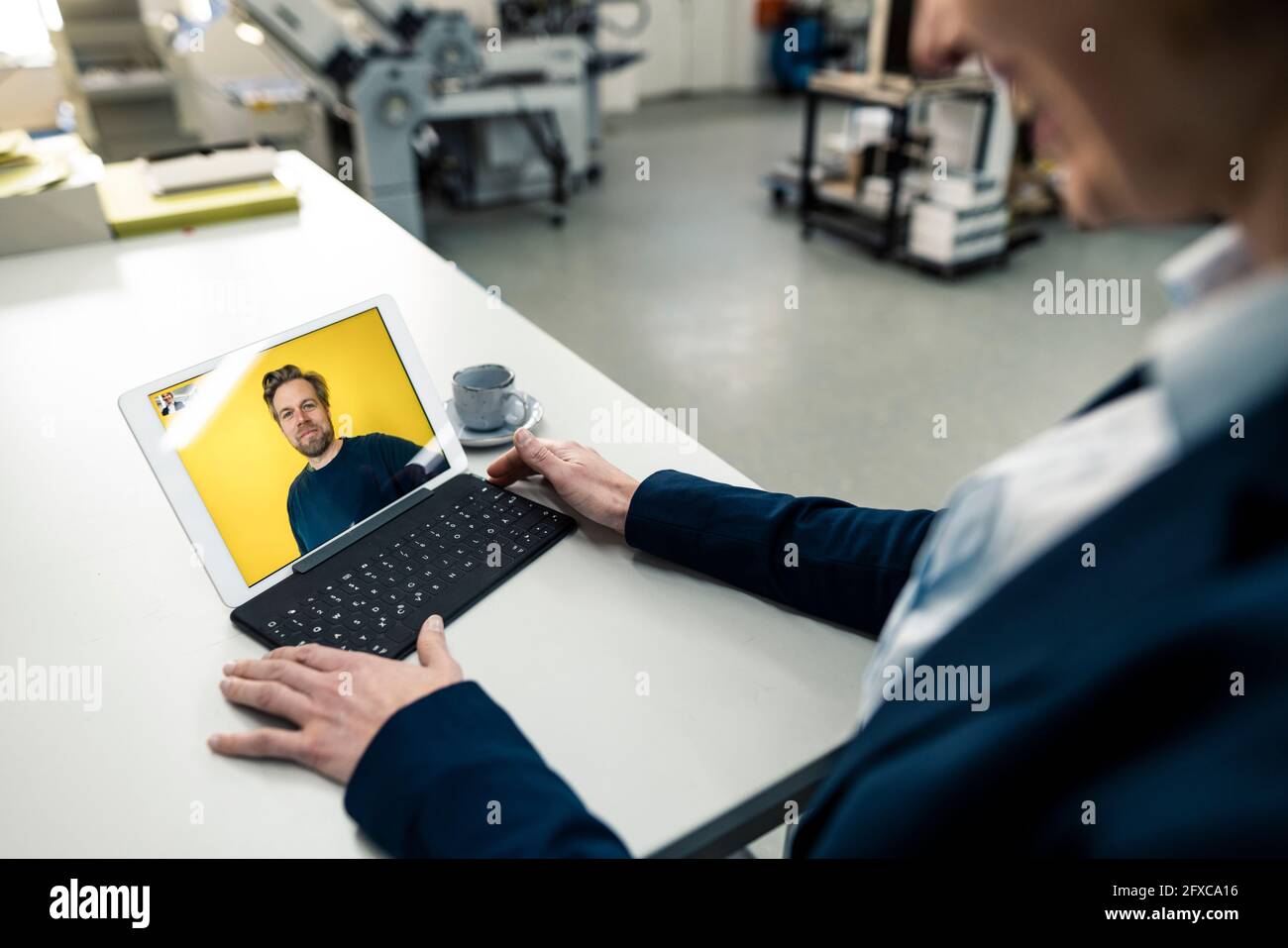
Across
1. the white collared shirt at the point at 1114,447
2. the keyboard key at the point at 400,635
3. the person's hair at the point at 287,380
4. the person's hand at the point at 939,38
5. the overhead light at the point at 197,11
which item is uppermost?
the person's hand at the point at 939,38

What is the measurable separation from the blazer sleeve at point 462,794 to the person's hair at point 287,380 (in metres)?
0.37

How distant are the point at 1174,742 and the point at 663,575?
0.55m

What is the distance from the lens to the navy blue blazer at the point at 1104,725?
0.35 m

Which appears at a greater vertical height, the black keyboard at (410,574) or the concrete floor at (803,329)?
the black keyboard at (410,574)

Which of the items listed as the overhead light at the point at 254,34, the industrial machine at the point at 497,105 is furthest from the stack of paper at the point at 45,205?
the industrial machine at the point at 497,105

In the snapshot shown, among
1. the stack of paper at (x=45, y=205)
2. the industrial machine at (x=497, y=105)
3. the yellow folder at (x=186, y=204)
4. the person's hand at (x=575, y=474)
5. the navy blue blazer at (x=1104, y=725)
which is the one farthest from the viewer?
the industrial machine at (x=497, y=105)

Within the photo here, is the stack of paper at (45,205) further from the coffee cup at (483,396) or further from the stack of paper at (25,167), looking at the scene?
the coffee cup at (483,396)

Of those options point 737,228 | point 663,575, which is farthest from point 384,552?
point 737,228

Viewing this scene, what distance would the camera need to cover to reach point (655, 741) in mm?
697

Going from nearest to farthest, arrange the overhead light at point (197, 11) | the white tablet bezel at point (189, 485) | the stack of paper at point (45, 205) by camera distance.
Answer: the white tablet bezel at point (189, 485) < the stack of paper at point (45, 205) < the overhead light at point (197, 11)

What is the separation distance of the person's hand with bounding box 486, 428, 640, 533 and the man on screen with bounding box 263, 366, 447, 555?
5.4 inches

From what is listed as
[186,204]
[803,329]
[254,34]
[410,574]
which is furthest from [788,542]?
[254,34]

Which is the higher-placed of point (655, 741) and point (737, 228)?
point (655, 741)
